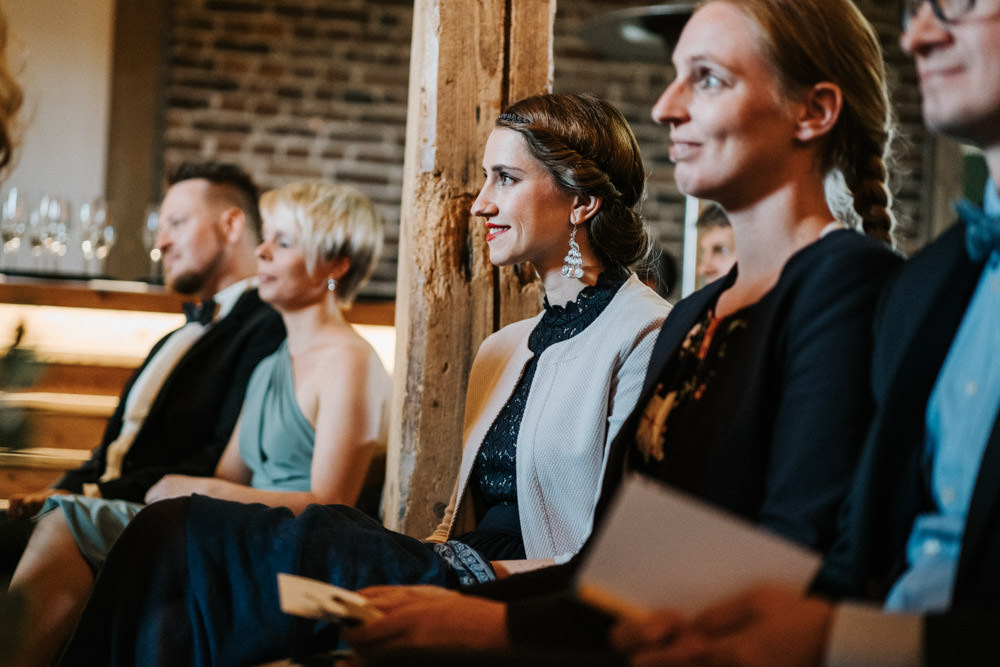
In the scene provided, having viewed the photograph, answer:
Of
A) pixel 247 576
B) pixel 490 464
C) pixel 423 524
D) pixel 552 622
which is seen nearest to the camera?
pixel 552 622

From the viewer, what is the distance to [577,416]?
5.57 feet

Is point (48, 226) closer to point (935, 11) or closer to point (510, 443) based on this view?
point (510, 443)

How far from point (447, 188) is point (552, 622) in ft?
3.94

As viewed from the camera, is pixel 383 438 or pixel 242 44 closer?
pixel 383 438

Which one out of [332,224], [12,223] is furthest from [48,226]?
[332,224]

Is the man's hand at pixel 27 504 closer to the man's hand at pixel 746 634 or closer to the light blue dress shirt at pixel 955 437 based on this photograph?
the man's hand at pixel 746 634

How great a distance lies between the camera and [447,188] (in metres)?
2.13

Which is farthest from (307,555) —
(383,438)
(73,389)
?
(73,389)

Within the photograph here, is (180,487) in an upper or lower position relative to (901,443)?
lower

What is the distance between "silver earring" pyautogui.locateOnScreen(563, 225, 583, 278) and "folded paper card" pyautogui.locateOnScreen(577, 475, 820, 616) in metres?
1.04

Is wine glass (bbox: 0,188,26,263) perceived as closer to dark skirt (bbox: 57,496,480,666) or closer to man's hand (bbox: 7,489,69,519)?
man's hand (bbox: 7,489,69,519)

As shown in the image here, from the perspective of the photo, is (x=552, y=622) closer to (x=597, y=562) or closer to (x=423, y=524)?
(x=597, y=562)

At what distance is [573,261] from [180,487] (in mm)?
1149

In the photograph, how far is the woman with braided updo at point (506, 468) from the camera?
4.62ft
